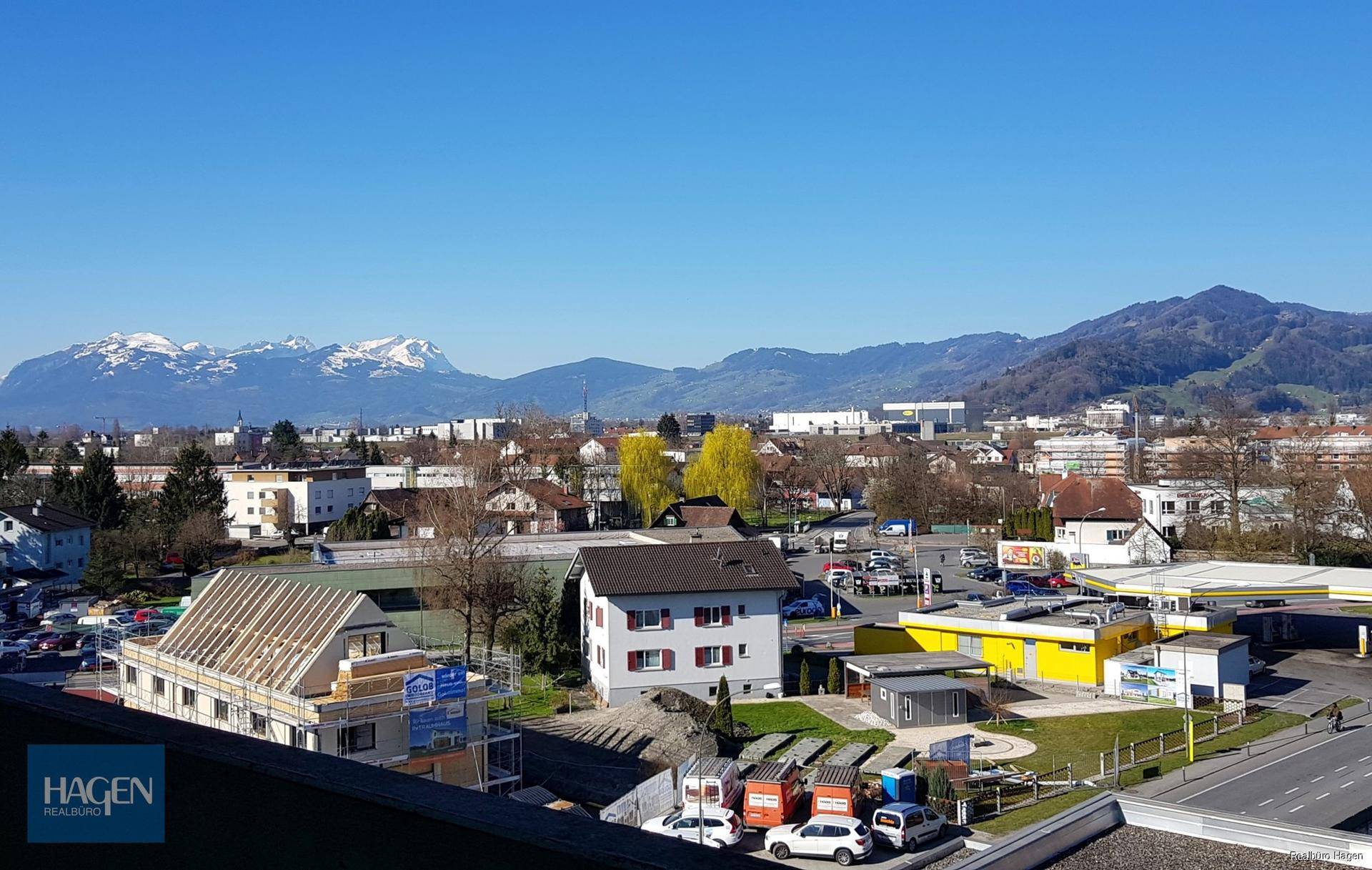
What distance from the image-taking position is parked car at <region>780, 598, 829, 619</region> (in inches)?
1645

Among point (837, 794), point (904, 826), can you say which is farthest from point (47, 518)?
point (904, 826)

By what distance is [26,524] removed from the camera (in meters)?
51.6

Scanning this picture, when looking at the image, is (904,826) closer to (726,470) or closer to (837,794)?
(837,794)

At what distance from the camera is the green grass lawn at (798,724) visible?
976 inches

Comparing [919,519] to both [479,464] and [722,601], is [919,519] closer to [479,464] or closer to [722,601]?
[479,464]

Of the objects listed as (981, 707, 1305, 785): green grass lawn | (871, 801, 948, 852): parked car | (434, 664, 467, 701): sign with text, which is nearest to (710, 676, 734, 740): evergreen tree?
(981, 707, 1305, 785): green grass lawn

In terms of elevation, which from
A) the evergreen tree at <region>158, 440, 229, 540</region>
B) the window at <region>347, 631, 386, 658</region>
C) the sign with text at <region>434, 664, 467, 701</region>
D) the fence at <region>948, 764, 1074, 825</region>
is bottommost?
the fence at <region>948, 764, 1074, 825</region>

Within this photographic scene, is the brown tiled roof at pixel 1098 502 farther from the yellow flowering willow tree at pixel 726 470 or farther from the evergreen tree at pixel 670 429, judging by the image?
the evergreen tree at pixel 670 429

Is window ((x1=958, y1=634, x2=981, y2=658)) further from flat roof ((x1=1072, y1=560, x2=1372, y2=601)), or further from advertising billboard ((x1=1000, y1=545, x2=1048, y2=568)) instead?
advertising billboard ((x1=1000, y1=545, x2=1048, y2=568))

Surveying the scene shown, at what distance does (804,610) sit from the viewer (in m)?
42.0

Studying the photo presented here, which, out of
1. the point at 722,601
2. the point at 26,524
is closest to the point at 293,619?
the point at 722,601

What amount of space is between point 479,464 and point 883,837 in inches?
1255

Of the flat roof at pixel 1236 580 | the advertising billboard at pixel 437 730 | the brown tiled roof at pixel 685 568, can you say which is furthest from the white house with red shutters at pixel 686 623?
the flat roof at pixel 1236 580

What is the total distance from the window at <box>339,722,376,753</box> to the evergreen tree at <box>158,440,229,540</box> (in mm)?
39641
